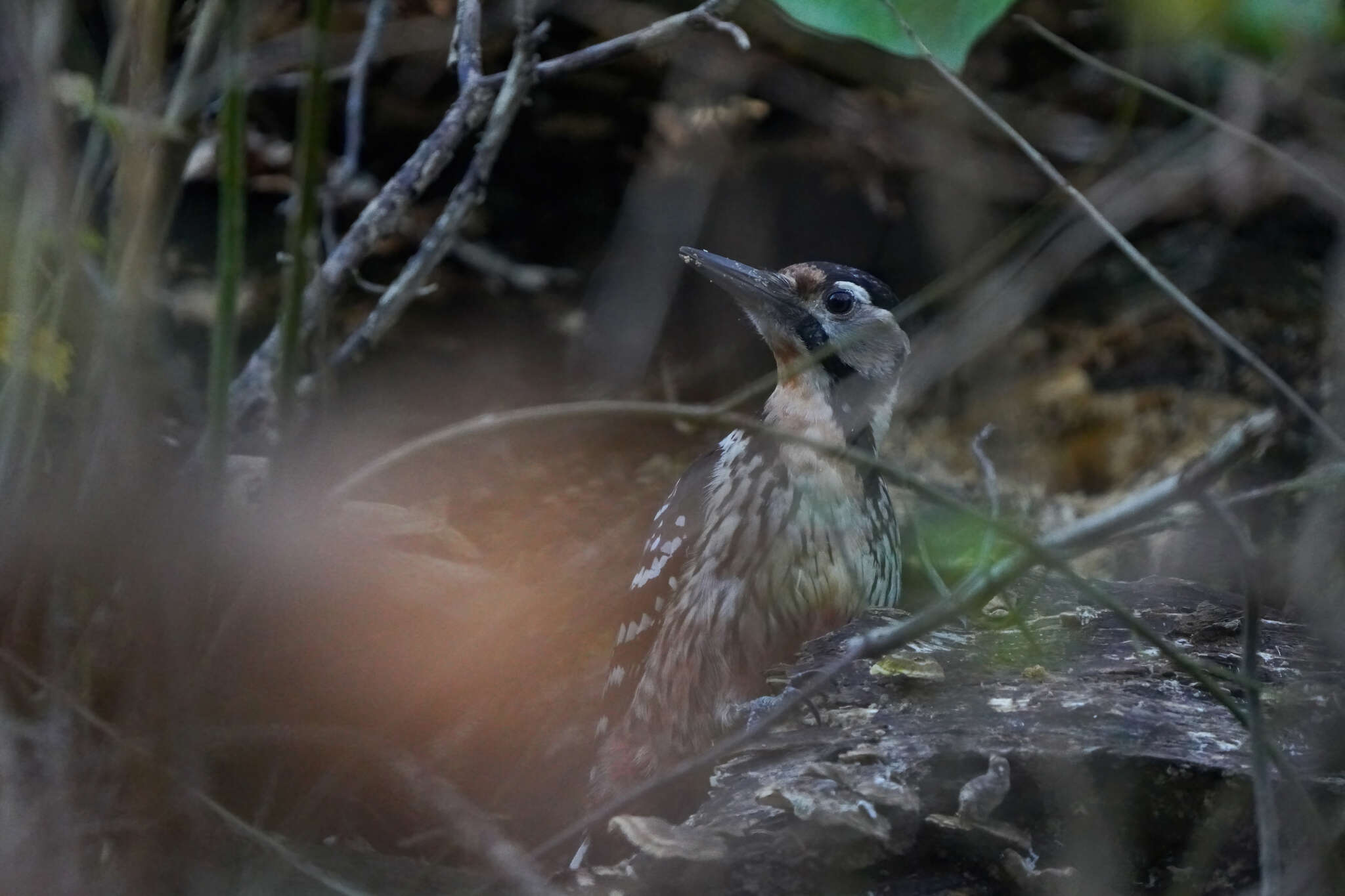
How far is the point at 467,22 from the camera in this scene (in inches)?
97.2

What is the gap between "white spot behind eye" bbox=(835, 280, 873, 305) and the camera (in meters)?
3.19

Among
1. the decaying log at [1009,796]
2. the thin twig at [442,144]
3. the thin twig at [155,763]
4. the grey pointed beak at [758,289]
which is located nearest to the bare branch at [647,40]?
the thin twig at [442,144]

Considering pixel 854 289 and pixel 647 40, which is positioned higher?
pixel 647 40

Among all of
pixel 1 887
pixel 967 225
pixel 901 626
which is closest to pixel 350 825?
pixel 1 887

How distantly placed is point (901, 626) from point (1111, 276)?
3603 millimetres

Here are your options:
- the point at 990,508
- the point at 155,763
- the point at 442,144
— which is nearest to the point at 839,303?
the point at 990,508

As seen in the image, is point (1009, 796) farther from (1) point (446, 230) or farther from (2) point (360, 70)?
(2) point (360, 70)

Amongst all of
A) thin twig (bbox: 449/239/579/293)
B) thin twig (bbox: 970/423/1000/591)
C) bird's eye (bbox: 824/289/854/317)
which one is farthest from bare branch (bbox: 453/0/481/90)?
thin twig (bbox: 449/239/579/293)

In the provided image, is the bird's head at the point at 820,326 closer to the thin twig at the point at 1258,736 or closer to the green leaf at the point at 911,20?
the green leaf at the point at 911,20

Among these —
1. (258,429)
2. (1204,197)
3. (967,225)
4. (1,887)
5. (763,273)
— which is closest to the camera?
(1,887)

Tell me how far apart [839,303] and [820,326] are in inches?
3.0

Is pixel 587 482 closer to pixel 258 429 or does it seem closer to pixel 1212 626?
pixel 258 429

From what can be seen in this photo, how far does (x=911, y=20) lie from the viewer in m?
1.91

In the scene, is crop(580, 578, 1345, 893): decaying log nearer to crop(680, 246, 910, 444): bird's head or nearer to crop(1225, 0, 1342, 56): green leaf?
crop(1225, 0, 1342, 56): green leaf
